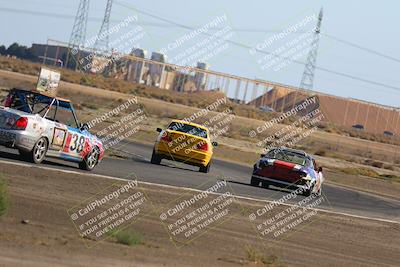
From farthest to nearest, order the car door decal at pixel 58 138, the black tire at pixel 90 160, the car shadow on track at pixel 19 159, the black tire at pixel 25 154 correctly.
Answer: the black tire at pixel 90 160, the car shadow on track at pixel 19 159, the car door decal at pixel 58 138, the black tire at pixel 25 154

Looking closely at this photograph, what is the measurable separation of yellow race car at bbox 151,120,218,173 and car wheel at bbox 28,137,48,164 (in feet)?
27.5

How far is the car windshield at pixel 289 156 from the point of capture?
27.4 m

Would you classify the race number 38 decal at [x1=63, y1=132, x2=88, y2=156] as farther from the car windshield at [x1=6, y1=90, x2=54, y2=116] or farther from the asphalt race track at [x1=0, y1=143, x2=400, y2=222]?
→ the car windshield at [x1=6, y1=90, x2=54, y2=116]

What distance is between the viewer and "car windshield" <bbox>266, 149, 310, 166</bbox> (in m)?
27.4

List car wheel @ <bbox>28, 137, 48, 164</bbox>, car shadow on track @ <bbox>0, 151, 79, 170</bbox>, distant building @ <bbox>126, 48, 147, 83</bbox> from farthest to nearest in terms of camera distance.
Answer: distant building @ <bbox>126, 48, 147, 83</bbox>
car shadow on track @ <bbox>0, 151, 79, 170</bbox>
car wheel @ <bbox>28, 137, 48, 164</bbox>

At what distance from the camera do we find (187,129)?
28578 mm

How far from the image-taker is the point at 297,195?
1032 inches

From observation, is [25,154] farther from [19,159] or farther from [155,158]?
[155,158]

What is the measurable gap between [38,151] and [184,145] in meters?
9.00

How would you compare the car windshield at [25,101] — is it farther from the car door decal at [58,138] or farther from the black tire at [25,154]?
the black tire at [25,154]

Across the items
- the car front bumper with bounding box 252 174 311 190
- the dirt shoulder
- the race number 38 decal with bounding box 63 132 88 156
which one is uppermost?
the race number 38 decal with bounding box 63 132 88 156

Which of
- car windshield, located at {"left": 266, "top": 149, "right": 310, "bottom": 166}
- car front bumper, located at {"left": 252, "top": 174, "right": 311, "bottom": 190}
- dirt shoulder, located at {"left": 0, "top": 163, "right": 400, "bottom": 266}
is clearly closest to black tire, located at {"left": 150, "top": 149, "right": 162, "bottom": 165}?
car windshield, located at {"left": 266, "top": 149, "right": 310, "bottom": 166}

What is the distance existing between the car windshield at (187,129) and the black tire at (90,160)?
22.7ft

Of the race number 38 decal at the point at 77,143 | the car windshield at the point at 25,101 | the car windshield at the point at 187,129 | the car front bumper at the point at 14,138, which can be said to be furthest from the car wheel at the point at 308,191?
the car front bumper at the point at 14,138
